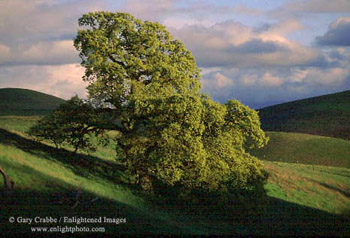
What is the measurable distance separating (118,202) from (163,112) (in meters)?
8.42

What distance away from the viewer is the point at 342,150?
9244 cm

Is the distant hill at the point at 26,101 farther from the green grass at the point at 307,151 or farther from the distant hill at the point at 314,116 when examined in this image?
the distant hill at the point at 314,116

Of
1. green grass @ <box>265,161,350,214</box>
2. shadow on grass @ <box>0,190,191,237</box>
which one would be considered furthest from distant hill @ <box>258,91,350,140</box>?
shadow on grass @ <box>0,190,191,237</box>

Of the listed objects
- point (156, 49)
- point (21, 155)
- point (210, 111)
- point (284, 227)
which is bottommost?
point (284, 227)

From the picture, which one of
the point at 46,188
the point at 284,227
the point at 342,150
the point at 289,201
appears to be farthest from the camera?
the point at 342,150

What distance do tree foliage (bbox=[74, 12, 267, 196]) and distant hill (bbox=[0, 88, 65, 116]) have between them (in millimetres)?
76290

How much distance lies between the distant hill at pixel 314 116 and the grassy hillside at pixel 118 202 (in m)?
61.9

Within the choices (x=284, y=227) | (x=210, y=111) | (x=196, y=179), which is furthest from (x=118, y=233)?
(x=284, y=227)

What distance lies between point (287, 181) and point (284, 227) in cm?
1733

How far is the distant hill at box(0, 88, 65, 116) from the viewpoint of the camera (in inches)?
4602

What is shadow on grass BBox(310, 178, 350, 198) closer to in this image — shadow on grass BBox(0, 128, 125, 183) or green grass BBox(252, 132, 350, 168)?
green grass BBox(252, 132, 350, 168)

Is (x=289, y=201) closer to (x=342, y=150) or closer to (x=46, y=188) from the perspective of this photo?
(x=46, y=188)

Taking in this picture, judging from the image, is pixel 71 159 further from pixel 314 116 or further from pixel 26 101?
pixel 314 116

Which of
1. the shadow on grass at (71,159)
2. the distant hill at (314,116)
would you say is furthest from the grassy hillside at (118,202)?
the distant hill at (314,116)
